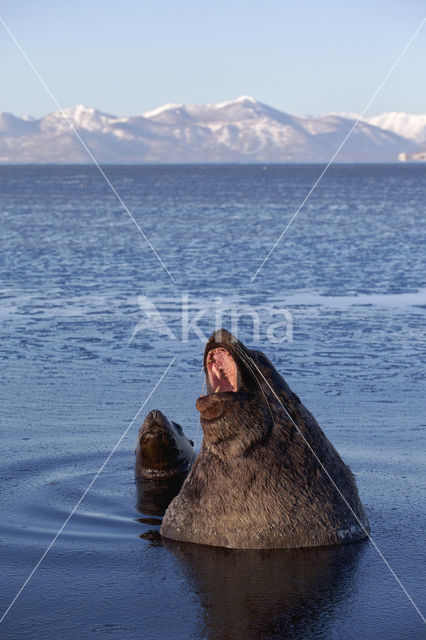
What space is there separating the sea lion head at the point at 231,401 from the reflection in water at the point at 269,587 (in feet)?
2.49

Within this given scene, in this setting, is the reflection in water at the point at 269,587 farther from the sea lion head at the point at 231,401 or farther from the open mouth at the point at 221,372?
the open mouth at the point at 221,372

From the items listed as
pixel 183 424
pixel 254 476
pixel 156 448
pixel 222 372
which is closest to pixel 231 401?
pixel 222 372

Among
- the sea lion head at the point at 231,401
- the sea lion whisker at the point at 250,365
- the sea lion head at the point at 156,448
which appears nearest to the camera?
the sea lion head at the point at 231,401

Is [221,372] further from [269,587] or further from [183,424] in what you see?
[183,424]

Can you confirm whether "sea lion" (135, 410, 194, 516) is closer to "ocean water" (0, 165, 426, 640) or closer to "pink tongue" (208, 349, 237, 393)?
"ocean water" (0, 165, 426, 640)

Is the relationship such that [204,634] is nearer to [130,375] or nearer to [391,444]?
[391,444]

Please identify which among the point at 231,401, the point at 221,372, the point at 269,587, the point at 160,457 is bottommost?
the point at 160,457

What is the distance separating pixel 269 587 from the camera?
6.61m

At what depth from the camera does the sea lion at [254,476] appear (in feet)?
23.9

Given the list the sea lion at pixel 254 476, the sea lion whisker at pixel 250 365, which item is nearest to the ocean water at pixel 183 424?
the sea lion at pixel 254 476

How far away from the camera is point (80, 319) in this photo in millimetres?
17453

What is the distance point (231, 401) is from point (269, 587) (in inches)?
52.0

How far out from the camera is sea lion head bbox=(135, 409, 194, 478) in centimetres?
928

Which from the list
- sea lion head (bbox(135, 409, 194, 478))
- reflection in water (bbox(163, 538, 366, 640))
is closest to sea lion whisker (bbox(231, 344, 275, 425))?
reflection in water (bbox(163, 538, 366, 640))
